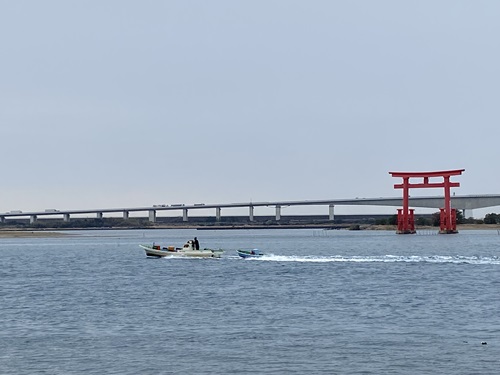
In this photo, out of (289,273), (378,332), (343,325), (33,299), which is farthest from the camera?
(289,273)

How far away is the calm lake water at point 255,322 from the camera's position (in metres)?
24.5

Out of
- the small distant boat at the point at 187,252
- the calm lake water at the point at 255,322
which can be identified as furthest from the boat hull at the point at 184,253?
the calm lake water at the point at 255,322

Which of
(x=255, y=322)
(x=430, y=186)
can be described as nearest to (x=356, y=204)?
(x=430, y=186)

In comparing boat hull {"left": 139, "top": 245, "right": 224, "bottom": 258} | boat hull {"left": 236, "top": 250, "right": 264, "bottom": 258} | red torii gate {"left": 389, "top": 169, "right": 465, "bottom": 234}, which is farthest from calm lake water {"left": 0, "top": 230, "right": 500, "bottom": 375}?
red torii gate {"left": 389, "top": 169, "right": 465, "bottom": 234}

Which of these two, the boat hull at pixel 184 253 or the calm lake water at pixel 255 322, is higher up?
the boat hull at pixel 184 253

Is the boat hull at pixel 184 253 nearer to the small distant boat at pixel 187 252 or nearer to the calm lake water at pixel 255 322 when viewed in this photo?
the small distant boat at pixel 187 252

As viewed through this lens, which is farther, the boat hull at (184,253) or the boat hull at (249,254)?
the boat hull at (184,253)

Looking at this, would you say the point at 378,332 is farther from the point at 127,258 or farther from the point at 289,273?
the point at 127,258

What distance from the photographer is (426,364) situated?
78.6 feet

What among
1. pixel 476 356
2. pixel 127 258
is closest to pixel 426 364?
pixel 476 356

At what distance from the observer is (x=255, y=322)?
32.1m

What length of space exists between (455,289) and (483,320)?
1195 cm

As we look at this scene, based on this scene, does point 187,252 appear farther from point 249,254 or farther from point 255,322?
point 255,322

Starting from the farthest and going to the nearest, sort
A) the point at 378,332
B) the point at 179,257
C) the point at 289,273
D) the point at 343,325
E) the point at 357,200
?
the point at 357,200 → the point at 179,257 → the point at 289,273 → the point at 343,325 → the point at 378,332
